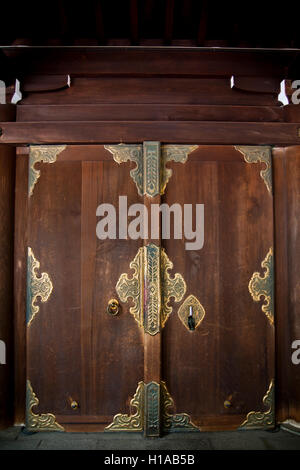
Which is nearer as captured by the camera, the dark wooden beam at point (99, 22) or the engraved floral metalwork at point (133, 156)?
the dark wooden beam at point (99, 22)

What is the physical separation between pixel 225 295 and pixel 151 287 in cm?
64

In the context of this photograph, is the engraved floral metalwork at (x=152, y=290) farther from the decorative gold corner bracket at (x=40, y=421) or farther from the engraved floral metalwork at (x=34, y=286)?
the decorative gold corner bracket at (x=40, y=421)

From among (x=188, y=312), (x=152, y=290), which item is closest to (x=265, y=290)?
(x=188, y=312)

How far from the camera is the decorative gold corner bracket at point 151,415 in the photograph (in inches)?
103

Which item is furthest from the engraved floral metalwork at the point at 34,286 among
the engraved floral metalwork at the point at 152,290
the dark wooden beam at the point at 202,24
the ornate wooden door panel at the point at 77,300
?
the dark wooden beam at the point at 202,24

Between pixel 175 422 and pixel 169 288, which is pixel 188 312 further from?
pixel 175 422

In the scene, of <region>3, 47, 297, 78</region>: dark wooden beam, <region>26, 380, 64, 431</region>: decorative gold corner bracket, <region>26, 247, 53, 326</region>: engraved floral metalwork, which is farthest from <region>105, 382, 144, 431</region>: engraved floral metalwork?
<region>3, 47, 297, 78</region>: dark wooden beam

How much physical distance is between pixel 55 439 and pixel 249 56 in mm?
3607

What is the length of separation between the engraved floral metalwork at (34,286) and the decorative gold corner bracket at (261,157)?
2.01 meters

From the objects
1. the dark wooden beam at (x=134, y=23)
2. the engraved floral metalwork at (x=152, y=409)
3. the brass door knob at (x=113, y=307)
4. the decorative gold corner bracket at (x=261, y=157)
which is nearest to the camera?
the dark wooden beam at (x=134, y=23)

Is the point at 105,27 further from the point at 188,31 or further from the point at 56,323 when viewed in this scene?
the point at 56,323

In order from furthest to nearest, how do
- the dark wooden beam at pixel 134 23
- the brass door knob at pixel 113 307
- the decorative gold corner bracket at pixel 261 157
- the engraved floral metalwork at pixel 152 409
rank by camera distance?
the decorative gold corner bracket at pixel 261 157 < the brass door knob at pixel 113 307 < the engraved floral metalwork at pixel 152 409 < the dark wooden beam at pixel 134 23

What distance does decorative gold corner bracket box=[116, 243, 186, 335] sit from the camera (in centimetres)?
267

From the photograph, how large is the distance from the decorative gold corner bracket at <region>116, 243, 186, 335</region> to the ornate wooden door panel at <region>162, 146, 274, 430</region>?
0.28 feet
